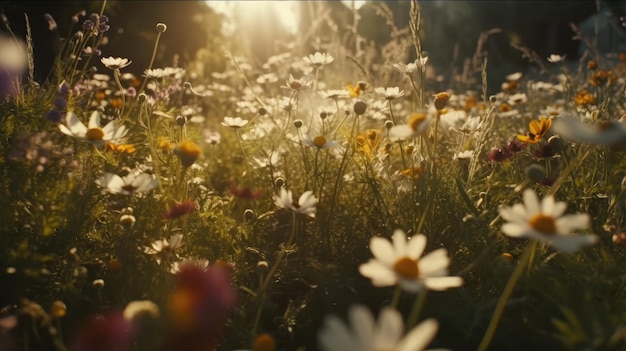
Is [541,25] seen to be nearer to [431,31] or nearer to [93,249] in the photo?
[431,31]

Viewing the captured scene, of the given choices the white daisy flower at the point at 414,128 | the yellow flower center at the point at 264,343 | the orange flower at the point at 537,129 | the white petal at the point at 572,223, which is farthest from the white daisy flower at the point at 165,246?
the orange flower at the point at 537,129

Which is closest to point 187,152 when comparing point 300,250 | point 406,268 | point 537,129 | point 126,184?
point 126,184

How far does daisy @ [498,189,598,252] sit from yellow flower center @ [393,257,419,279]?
167 millimetres

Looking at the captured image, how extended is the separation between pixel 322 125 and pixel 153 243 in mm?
970

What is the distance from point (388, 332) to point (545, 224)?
1.39 feet

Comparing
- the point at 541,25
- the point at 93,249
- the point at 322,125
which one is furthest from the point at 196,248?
the point at 541,25

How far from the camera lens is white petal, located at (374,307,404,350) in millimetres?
790

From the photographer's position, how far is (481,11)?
2031 centimetres

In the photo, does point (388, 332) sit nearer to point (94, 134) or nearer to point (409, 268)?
point (409, 268)

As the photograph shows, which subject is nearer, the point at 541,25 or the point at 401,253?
the point at 401,253

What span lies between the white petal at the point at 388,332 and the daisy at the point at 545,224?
1.07 ft

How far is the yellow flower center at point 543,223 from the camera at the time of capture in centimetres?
106

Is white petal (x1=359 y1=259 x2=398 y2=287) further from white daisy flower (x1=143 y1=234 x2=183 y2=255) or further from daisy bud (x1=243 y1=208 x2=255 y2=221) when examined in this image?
daisy bud (x1=243 y1=208 x2=255 y2=221)

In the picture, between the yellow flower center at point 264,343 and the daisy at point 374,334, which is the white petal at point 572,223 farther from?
the yellow flower center at point 264,343
